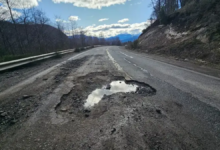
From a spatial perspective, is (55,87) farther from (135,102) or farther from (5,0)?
(5,0)

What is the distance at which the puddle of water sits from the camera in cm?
319

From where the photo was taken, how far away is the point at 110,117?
2.39 m

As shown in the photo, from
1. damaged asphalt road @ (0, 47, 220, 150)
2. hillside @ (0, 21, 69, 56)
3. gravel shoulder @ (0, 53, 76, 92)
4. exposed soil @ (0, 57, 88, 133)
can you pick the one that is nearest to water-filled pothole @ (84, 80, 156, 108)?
damaged asphalt road @ (0, 47, 220, 150)

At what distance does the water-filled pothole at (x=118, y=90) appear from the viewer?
3252 mm

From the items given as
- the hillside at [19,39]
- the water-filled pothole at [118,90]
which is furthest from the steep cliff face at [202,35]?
the hillside at [19,39]

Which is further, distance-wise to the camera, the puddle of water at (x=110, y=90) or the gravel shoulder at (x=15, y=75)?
the gravel shoulder at (x=15, y=75)

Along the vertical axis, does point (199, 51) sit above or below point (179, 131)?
above

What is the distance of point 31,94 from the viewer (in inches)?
134

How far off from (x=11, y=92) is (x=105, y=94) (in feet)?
8.58

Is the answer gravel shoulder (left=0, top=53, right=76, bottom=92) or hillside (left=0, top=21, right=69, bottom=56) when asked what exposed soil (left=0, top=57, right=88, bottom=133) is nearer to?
gravel shoulder (left=0, top=53, right=76, bottom=92)

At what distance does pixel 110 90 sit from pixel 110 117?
5.05ft

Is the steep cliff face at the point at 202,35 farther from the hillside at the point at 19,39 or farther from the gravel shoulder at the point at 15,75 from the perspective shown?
the hillside at the point at 19,39

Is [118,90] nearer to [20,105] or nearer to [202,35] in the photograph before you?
[20,105]

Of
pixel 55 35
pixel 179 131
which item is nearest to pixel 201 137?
pixel 179 131
